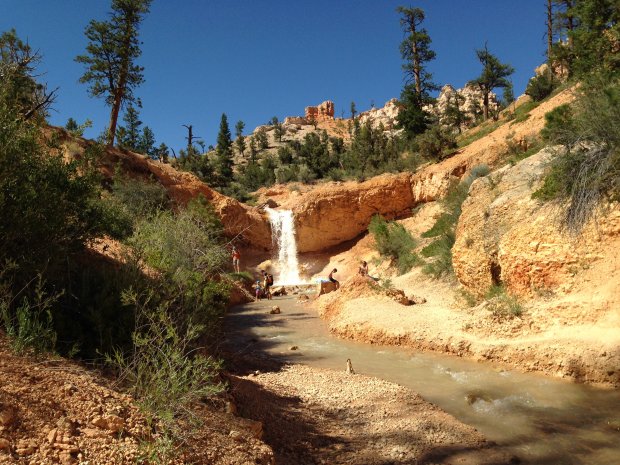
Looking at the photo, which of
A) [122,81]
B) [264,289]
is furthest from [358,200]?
[122,81]

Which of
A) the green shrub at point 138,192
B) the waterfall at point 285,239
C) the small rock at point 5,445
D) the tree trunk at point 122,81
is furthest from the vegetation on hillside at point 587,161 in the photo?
the tree trunk at point 122,81

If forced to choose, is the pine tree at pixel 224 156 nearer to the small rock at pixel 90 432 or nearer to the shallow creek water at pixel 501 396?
the shallow creek water at pixel 501 396

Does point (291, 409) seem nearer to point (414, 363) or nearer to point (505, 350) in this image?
point (414, 363)

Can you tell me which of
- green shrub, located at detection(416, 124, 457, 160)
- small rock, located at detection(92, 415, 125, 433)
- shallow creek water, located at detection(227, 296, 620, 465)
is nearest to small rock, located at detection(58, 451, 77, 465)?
small rock, located at detection(92, 415, 125, 433)

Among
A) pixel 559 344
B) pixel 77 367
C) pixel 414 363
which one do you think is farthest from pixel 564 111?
pixel 77 367

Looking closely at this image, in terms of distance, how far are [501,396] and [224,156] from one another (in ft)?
150

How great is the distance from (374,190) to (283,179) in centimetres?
1252

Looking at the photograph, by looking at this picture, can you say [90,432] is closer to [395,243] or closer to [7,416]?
[7,416]

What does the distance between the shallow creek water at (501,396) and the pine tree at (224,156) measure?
33.7m

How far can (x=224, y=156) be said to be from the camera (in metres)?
49.2

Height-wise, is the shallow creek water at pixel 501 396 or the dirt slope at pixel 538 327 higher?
the dirt slope at pixel 538 327

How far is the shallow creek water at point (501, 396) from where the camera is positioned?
535 centimetres

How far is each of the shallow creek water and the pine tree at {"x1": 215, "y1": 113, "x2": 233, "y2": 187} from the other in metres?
33.7

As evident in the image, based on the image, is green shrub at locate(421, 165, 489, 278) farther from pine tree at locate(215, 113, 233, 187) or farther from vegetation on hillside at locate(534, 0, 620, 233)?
pine tree at locate(215, 113, 233, 187)
